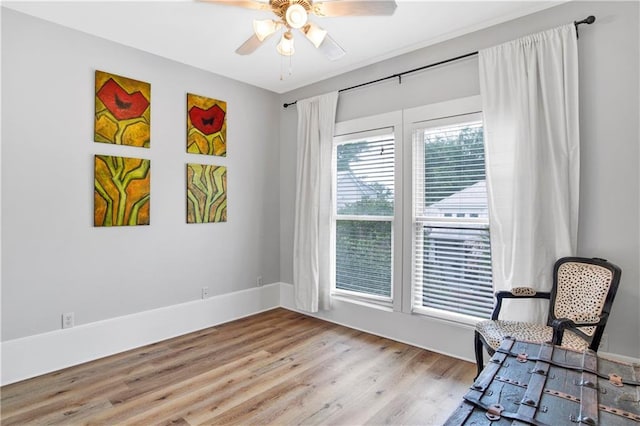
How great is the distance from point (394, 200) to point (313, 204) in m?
1.00

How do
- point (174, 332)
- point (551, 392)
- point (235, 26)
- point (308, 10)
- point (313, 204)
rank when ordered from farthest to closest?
point (313, 204) → point (174, 332) → point (235, 26) → point (308, 10) → point (551, 392)

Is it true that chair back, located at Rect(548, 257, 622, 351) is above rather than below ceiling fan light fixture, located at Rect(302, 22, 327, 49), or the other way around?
below

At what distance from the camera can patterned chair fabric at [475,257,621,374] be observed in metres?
2.08

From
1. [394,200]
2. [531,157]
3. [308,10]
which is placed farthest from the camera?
[394,200]

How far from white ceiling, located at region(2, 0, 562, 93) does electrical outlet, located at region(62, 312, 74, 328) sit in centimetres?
242

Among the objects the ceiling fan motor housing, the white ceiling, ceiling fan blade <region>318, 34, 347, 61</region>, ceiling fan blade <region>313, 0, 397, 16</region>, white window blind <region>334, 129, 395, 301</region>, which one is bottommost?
white window blind <region>334, 129, 395, 301</region>

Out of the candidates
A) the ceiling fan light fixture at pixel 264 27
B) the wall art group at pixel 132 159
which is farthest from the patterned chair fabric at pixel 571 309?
the wall art group at pixel 132 159

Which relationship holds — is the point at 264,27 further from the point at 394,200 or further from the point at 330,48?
the point at 394,200

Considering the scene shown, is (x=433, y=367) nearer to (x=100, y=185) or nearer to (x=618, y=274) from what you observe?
(x=618, y=274)

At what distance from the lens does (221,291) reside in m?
4.00

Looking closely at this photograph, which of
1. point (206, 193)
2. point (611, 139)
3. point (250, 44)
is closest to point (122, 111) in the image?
point (206, 193)

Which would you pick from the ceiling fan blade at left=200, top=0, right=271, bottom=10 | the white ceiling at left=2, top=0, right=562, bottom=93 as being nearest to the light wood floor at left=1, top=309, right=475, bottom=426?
the ceiling fan blade at left=200, top=0, right=271, bottom=10

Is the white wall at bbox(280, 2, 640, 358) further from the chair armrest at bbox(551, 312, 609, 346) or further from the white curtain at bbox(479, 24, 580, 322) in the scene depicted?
the chair armrest at bbox(551, 312, 609, 346)

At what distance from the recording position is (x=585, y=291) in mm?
2236
